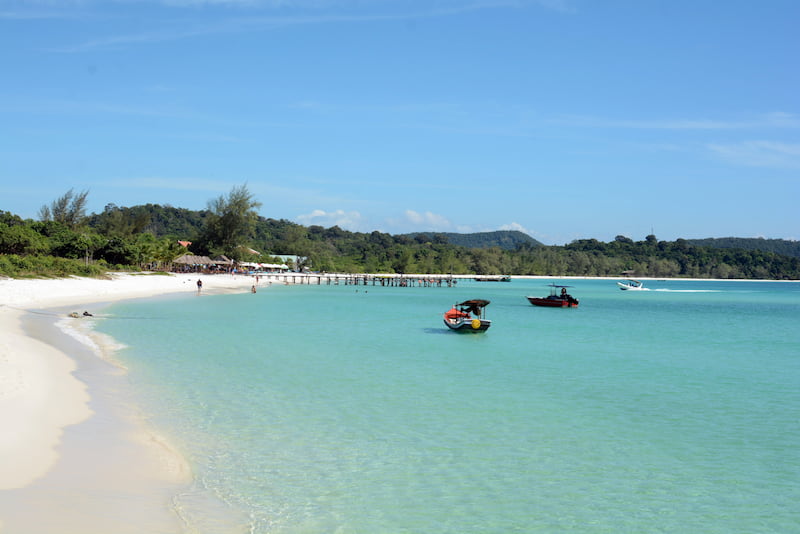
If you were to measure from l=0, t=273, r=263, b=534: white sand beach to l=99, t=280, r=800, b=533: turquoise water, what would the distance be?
484 millimetres

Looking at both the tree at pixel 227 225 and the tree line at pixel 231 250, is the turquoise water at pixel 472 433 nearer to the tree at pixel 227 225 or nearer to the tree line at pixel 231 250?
the tree line at pixel 231 250

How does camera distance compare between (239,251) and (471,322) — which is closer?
(471,322)

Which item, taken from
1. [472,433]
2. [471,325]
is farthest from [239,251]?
[472,433]

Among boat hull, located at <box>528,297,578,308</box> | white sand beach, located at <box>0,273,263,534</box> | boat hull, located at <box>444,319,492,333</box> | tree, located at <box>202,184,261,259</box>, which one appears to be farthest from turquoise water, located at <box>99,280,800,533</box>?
tree, located at <box>202,184,261,259</box>

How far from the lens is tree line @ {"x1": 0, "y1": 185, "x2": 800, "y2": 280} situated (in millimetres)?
59666

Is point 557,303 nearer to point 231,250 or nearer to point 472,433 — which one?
point 472,433

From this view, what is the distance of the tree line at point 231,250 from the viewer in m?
59.7

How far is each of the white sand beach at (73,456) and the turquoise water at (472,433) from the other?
→ 48 cm

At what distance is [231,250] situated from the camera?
10125 cm

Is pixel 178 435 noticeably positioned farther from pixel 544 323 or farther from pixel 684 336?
pixel 544 323

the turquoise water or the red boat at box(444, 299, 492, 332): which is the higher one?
the red boat at box(444, 299, 492, 332)

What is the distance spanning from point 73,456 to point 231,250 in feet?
312

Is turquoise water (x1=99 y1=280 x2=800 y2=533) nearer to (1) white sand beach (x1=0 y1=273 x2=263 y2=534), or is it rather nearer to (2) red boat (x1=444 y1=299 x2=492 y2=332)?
(1) white sand beach (x1=0 y1=273 x2=263 y2=534)

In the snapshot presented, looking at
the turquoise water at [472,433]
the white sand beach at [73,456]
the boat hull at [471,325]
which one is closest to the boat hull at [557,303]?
the boat hull at [471,325]
